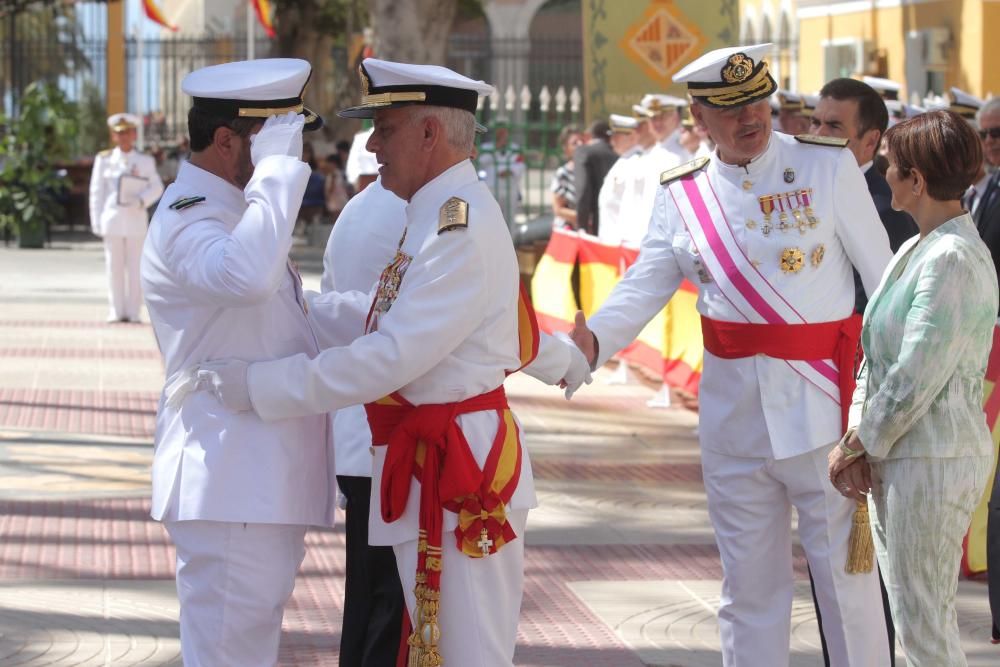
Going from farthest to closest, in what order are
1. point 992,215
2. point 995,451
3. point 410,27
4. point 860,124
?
point 410,27
point 992,215
point 995,451
point 860,124

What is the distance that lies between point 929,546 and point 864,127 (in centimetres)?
202

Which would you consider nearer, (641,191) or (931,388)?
(931,388)

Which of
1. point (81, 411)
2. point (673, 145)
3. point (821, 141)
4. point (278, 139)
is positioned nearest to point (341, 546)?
point (821, 141)

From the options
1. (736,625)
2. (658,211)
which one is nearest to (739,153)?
(658,211)

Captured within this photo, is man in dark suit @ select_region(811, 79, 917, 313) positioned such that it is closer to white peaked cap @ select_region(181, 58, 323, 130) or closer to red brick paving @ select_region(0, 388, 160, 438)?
white peaked cap @ select_region(181, 58, 323, 130)

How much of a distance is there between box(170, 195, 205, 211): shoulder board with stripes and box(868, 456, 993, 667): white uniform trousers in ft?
6.11

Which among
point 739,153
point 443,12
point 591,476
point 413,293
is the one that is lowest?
point 591,476

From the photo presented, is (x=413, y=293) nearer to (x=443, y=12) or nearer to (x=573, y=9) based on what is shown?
(x=443, y=12)

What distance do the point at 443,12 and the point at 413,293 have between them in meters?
14.3

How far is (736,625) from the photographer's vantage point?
4.88 metres

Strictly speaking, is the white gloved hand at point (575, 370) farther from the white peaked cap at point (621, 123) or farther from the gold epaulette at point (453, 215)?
the white peaked cap at point (621, 123)

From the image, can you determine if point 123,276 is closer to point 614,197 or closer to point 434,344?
point 614,197

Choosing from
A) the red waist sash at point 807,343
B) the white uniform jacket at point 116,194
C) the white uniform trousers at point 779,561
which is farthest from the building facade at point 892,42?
the white uniform trousers at point 779,561

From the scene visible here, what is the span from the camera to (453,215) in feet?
12.5
